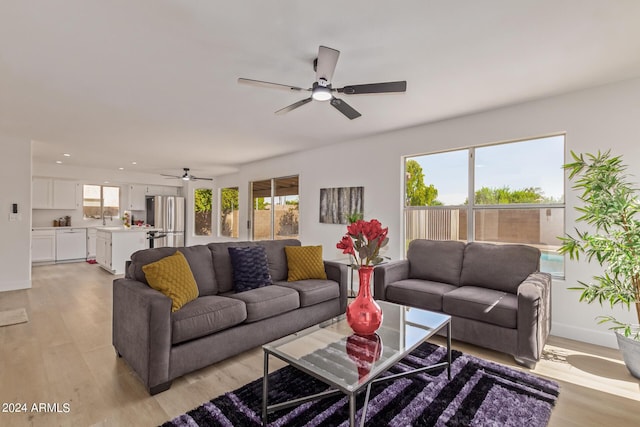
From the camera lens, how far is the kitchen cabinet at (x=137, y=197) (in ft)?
28.9

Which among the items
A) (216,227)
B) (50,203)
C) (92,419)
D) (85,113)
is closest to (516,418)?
(92,419)

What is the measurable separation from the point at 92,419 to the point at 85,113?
3444 millimetres

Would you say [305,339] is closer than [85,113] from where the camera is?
Yes

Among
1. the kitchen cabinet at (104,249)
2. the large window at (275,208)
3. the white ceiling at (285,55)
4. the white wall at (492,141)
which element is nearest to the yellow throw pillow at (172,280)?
the white ceiling at (285,55)

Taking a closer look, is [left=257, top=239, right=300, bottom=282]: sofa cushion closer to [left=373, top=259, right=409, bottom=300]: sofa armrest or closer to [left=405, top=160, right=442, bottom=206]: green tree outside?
[left=373, top=259, right=409, bottom=300]: sofa armrest

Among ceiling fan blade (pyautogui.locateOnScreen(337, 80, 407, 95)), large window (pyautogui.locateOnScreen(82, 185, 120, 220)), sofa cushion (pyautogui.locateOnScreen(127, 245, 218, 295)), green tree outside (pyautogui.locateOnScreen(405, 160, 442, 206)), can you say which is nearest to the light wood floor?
sofa cushion (pyautogui.locateOnScreen(127, 245, 218, 295))

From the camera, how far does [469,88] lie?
3018mm

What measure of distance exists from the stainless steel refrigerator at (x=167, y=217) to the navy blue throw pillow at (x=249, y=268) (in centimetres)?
666

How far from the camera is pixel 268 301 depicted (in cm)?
275

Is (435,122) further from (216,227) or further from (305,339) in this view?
(216,227)

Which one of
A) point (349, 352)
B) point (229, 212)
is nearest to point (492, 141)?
point (349, 352)

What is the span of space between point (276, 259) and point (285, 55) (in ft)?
6.93

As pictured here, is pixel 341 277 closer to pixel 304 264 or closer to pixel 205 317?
pixel 304 264

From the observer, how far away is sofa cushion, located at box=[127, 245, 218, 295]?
2.64 m
